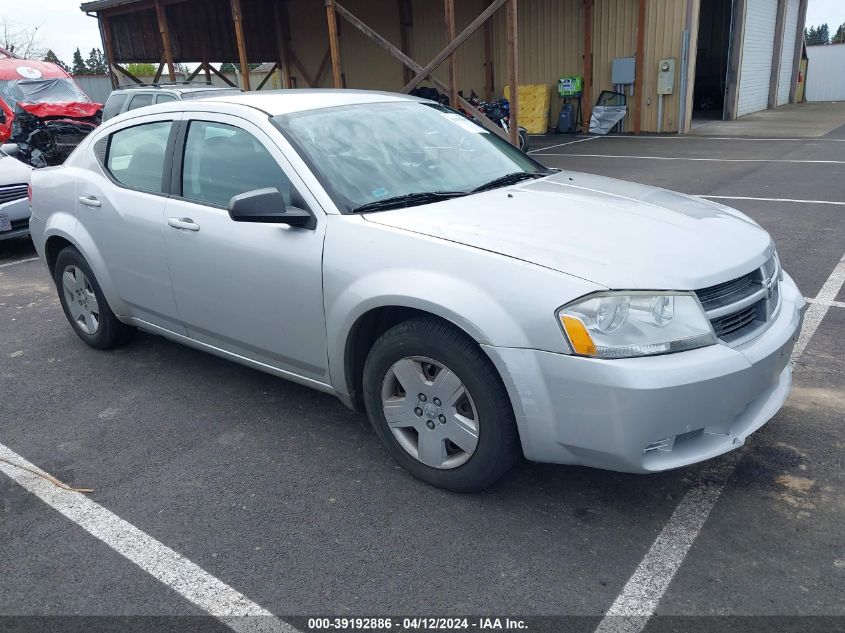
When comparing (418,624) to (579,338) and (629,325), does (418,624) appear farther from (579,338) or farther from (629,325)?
(629,325)

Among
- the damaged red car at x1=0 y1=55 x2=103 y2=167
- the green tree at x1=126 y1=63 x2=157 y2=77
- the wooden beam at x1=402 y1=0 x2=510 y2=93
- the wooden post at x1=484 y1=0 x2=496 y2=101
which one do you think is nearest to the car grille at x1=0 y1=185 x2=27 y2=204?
the damaged red car at x1=0 y1=55 x2=103 y2=167

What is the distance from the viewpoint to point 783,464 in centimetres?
315

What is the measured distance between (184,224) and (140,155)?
0.81 m

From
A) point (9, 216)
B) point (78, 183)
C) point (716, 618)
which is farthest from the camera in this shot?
point (9, 216)

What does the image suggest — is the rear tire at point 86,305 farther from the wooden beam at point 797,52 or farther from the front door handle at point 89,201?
the wooden beam at point 797,52

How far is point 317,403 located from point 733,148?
1325cm

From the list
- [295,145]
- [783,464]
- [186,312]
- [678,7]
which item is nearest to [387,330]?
[295,145]

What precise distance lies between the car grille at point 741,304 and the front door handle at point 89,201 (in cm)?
350

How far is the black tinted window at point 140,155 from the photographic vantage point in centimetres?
407

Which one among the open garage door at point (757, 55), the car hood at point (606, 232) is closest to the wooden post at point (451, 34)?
the car hood at point (606, 232)

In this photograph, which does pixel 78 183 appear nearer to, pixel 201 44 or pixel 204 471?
pixel 204 471

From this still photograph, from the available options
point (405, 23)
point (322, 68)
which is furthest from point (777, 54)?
point (322, 68)

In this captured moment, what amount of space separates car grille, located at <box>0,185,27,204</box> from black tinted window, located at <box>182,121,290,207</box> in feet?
17.9

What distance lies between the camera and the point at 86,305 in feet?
15.8
